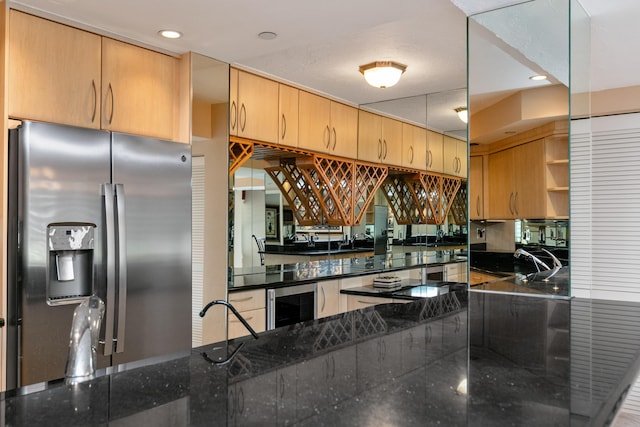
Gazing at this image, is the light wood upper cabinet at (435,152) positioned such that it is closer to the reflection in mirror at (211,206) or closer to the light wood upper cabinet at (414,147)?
the light wood upper cabinet at (414,147)

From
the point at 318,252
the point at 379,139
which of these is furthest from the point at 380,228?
the point at 379,139

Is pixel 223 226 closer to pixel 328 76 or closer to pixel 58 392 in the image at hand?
pixel 328 76

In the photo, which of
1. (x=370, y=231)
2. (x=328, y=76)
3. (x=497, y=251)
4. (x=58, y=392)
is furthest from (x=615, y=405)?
(x=370, y=231)

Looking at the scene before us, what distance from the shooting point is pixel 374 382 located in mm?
1051

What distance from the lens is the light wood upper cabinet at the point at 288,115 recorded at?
3836mm

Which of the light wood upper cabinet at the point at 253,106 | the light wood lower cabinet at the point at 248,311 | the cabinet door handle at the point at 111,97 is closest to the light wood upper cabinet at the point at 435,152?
the light wood upper cabinet at the point at 253,106

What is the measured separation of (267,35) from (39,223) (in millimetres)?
1510

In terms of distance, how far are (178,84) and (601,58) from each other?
271 centimetres

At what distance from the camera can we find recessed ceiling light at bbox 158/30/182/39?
267 cm

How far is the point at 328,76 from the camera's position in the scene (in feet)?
12.4

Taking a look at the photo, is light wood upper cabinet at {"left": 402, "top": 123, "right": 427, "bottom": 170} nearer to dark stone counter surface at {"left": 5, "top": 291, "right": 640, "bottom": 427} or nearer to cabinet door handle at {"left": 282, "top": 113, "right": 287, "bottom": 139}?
cabinet door handle at {"left": 282, "top": 113, "right": 287, "bottom": 139}

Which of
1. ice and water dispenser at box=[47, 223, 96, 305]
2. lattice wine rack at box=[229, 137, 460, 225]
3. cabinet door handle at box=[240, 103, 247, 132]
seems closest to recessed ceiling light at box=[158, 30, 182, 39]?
cabinet door handle at box=[240, 103, 247, 132]

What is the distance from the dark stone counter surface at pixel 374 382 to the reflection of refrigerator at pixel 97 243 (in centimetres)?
128

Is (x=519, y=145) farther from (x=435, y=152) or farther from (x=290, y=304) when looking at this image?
(x=435, y=152)
